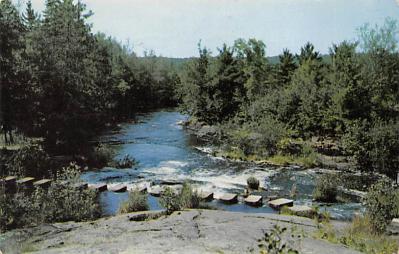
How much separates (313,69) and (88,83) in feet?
52.1

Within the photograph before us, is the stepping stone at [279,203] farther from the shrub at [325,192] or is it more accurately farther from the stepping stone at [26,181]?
the stepping stone at [26,181]

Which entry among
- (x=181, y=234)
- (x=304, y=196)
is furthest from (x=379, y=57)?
(x=181, y=234)

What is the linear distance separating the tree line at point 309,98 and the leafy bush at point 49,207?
8.05m

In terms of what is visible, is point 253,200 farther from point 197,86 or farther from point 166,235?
point 197,86

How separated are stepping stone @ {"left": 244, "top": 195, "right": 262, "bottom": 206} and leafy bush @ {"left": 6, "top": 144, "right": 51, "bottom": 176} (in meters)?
5.82

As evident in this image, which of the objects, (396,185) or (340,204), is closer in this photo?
(396,185)

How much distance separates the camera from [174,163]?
16750mm

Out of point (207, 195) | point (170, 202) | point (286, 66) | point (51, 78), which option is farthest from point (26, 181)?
point (286, 66)

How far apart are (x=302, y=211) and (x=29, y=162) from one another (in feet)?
25.6

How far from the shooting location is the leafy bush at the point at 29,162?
1202 cm

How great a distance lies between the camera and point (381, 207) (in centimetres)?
904

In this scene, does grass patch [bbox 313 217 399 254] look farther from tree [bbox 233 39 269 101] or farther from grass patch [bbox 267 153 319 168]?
tree [bbox 233 39 269 101]

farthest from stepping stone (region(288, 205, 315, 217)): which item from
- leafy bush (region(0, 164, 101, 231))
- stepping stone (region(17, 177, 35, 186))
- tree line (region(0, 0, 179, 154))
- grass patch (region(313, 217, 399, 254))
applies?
tree line (region(0, 0, 179, 154))

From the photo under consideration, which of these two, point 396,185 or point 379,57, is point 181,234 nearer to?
point 396,185
